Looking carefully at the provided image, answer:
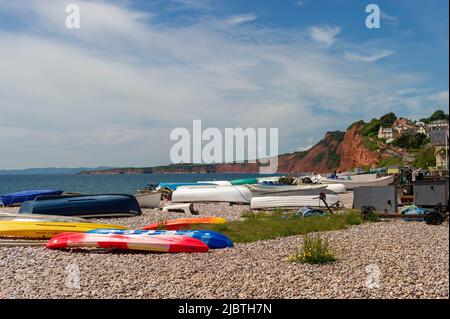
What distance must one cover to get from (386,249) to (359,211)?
6908mm

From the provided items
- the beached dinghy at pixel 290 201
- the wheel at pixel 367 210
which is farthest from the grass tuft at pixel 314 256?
the beached dinghy at pixel 290 201

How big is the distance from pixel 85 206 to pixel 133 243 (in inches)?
385

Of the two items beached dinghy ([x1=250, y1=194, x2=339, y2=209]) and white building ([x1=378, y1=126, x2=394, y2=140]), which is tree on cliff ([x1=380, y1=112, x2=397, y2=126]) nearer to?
white building ([x1=378, y1=126, x2=394, y2=140])

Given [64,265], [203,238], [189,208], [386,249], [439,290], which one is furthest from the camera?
[189,208]

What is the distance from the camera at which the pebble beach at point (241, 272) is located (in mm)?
7316

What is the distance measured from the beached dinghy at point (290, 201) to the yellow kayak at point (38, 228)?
10208mm

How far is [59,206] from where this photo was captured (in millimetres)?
19484

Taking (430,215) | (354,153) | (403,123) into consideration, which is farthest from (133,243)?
(403,123)

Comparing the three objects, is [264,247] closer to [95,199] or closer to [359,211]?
[359,211]

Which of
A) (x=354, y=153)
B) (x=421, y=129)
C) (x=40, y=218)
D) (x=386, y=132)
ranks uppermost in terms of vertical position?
(x=386, y=132)

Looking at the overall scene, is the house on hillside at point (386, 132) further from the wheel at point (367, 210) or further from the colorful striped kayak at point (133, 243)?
the colorful striped kayak at point (133, 243)

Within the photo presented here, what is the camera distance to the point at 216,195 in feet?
89.4

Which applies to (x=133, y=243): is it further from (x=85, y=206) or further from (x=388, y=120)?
(x=388, y=120)
